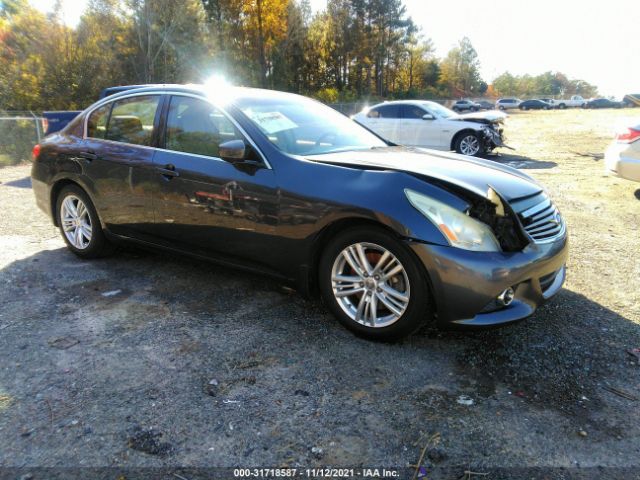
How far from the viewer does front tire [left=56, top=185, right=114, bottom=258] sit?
4652mm

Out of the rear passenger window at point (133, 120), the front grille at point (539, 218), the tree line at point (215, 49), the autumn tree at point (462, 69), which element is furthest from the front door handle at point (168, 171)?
the autumn tree at point (462, 69)

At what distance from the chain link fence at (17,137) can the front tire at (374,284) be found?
1166 centimetres

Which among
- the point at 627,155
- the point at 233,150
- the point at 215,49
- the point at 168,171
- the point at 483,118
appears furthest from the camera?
the point at 215,49

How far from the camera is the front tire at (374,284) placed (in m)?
2.93

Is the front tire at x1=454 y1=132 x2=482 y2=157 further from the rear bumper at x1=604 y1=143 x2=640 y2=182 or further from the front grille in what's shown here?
the front grille

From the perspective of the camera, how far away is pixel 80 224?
479cm

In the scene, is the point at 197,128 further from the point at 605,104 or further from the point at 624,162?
the point at 605,104

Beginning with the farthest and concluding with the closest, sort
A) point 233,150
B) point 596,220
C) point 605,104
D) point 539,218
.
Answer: point 605,104 → point 596,220 → point 233,150 → point 539,218

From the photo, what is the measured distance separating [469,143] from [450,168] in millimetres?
9838

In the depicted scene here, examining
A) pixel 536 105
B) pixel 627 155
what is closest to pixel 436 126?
pixel 627 155

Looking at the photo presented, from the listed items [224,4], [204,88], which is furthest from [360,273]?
[224,4]

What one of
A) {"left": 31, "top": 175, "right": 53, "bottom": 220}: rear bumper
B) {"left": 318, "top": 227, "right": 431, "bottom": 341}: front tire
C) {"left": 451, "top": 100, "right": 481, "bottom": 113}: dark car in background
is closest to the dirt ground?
{"left": 318, "top": 227, "right": 431, "bottom": 341}: front tire

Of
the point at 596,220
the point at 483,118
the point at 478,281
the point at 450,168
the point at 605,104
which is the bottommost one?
the point at 596,220

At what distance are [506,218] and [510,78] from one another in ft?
385
